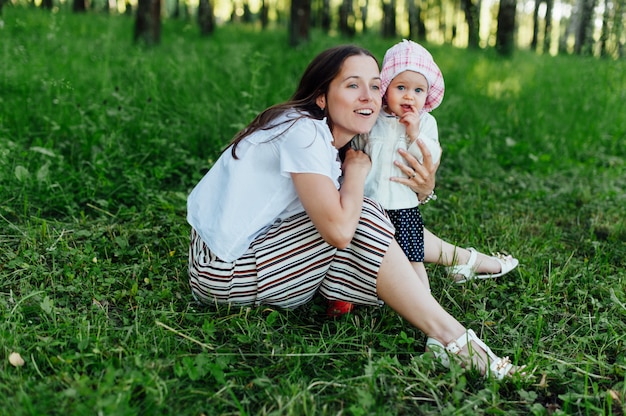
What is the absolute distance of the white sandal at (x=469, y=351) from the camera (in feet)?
6.89

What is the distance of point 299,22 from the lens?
8.39m

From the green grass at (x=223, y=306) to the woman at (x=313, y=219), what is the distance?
0.45 feet

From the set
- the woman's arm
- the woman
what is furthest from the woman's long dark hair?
the woman's arm

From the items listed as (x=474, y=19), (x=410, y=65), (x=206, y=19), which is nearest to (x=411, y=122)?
(x=410, y=65)

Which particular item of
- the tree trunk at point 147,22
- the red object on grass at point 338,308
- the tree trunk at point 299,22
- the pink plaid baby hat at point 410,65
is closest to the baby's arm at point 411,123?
the pink plaid baby hat at point 410,65

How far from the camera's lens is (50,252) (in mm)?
2838

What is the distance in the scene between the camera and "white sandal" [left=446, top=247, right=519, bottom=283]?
113 inches

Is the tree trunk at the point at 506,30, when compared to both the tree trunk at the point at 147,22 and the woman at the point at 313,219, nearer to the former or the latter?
the tree trunk at the point at 147,22

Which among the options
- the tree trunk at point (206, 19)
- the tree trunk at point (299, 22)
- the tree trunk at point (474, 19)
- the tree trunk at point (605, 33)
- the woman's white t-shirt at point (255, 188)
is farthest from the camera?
the tree trunk at point (206, 19)

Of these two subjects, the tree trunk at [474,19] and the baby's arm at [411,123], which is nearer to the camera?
the baby's arm at [411,123]

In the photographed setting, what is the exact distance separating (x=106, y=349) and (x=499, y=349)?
1428 mm

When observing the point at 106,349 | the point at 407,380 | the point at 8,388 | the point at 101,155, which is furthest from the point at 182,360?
the point at 101,155

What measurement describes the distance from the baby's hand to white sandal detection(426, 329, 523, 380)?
32.4 inches

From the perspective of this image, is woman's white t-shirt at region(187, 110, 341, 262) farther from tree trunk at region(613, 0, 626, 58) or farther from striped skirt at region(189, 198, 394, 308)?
tree trunk at region(613, 0, 626, 58)
